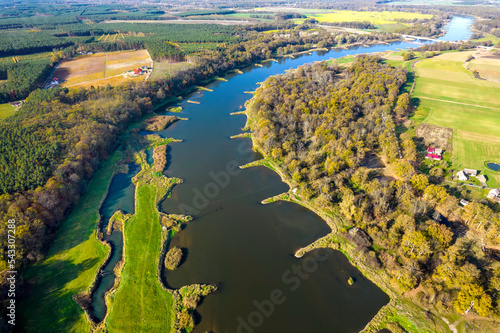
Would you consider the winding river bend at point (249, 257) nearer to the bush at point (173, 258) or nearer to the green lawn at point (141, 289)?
the bush at point (173, 258)

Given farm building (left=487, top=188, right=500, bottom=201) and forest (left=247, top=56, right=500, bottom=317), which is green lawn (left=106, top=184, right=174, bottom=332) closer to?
forest (left=247, top=56, right=500, bottom=317)

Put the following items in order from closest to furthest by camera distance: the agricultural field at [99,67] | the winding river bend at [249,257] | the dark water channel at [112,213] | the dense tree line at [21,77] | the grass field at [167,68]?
1. the winding river bend at [249,257]
2. the dark water channel at [112,213]
3. the dense tree line at [21,77]
4. the agricultural field at [99,67]
5. the grass field at [167,68]

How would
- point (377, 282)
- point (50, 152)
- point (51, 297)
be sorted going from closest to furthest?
point (51, 297) → point (377, 282) → point (50, 152)

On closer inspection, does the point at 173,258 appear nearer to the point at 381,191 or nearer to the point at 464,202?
the point at 381,191

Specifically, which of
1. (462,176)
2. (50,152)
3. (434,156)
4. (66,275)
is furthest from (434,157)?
(50,152)

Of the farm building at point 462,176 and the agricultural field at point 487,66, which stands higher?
the agricultural field at point 487,66

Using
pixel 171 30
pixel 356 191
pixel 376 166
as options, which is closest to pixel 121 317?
pixel 356 191

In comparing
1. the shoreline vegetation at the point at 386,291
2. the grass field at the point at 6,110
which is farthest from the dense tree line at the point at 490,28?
the grass field at the point at 6,110
